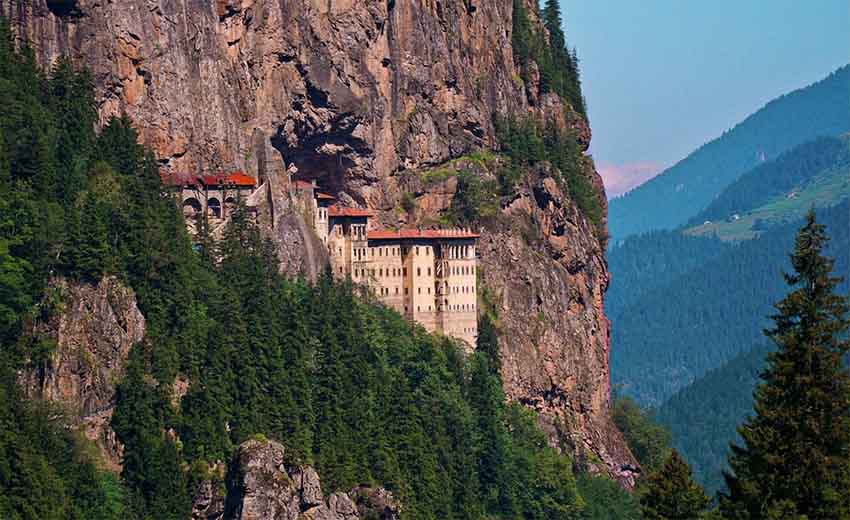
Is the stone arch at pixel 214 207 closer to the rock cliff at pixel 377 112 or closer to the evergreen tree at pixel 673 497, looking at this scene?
the rock cliff at pixel 377 112

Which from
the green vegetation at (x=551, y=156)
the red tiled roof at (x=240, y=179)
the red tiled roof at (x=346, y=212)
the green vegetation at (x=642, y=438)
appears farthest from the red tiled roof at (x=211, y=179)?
the green vegetation at (x=642, y=438)

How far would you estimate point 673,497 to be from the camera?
2810 inches

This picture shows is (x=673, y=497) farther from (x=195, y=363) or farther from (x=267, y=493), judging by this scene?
(x=195, y=363)

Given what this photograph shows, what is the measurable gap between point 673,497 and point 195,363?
49.8 meters

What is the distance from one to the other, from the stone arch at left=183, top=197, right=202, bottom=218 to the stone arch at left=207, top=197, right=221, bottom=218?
70 cm

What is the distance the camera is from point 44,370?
109750 millimetres

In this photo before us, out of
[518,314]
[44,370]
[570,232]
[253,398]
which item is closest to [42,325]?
[44,370]

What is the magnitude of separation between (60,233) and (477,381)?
39308 mm

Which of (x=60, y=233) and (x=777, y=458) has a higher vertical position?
(x=60, y=233)

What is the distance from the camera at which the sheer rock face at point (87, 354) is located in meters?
110

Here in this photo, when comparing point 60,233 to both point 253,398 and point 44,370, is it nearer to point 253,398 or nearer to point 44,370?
point 44,370

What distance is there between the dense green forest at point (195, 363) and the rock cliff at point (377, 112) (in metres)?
4.42

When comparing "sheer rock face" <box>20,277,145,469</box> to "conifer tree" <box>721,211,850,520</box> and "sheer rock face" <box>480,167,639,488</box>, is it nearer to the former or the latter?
"sheer rock face" <box>480,167,639,488</box>

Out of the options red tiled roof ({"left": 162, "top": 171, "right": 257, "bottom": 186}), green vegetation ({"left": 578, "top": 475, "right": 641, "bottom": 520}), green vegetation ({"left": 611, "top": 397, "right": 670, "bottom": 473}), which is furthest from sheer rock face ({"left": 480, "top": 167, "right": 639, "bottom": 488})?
red tiled roof ({"left": 162, "top": 171, "right": 257, "bottom": 186})
